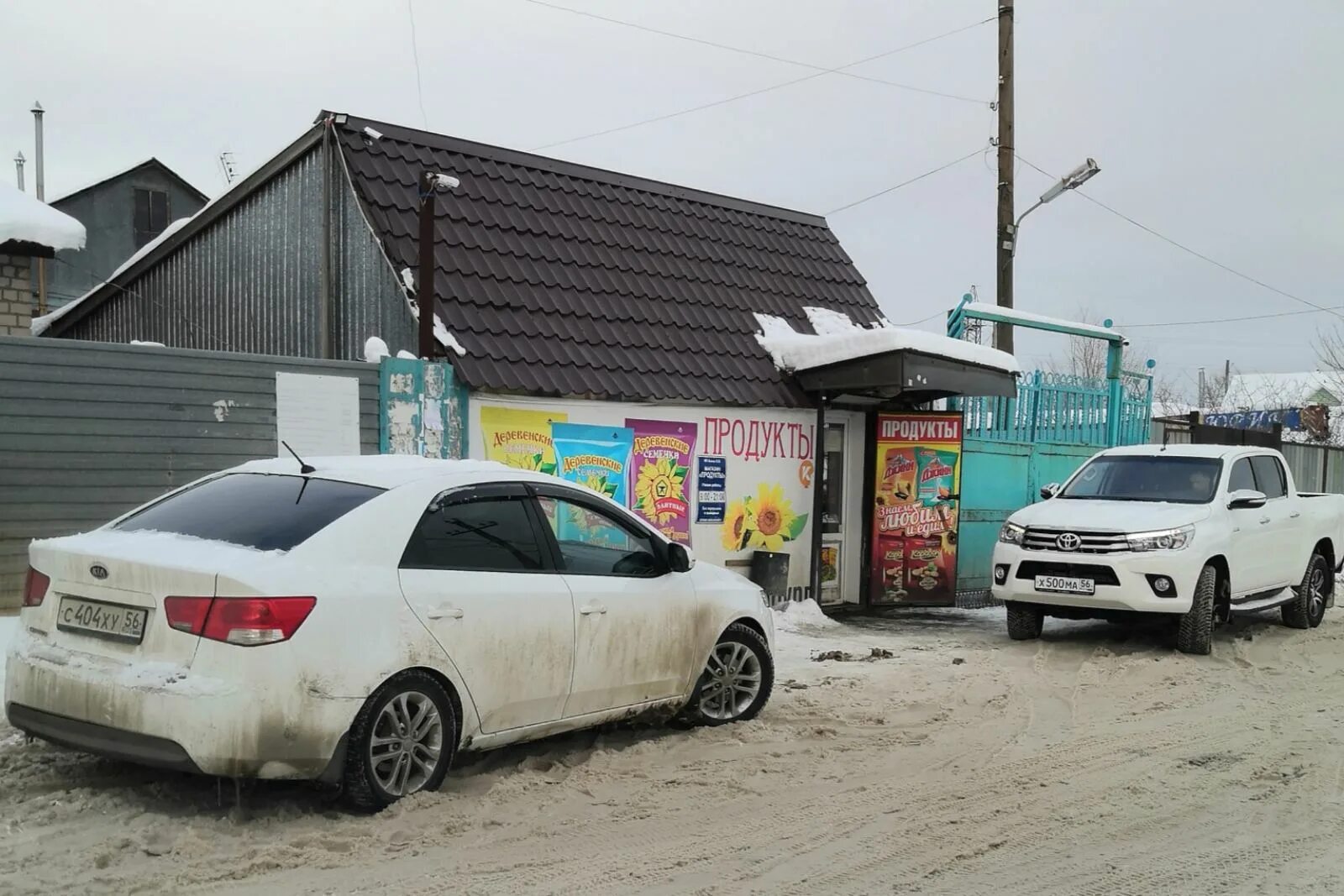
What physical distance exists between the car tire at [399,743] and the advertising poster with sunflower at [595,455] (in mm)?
5056

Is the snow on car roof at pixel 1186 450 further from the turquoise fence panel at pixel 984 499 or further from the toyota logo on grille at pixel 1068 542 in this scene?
the turquoise fence panel at pixel 984 499

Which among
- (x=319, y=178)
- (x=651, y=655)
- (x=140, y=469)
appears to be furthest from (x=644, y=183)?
(x=651, y=655)

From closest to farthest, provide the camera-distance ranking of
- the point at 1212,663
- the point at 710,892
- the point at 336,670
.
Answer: the point at 710,892 < the point at 336,670 < the point at 1212,663

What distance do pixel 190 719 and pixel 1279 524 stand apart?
10.5 meters

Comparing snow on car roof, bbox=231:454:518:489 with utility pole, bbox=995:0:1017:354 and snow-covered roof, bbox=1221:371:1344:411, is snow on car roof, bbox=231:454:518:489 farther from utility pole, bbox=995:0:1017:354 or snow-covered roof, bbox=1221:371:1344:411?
snow-covered roof, bbox=1221:371:1344:411

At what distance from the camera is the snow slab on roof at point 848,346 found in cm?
1189

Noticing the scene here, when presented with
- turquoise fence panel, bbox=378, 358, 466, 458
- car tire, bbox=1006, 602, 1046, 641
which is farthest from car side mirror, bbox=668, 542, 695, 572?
car tire, bbox=1006, 602, 1046, 641

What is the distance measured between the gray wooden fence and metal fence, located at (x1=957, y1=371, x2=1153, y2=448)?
8.73m

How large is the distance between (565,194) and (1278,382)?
6063 cm

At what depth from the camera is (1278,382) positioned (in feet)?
207

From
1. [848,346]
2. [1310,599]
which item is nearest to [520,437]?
[848,346]

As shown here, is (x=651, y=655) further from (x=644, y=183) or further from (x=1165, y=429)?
(x=1165, y=429)

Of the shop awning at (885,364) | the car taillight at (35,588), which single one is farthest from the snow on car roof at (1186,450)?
the car taillight at (35,588)

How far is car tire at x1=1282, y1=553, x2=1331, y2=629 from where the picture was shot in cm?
1218
